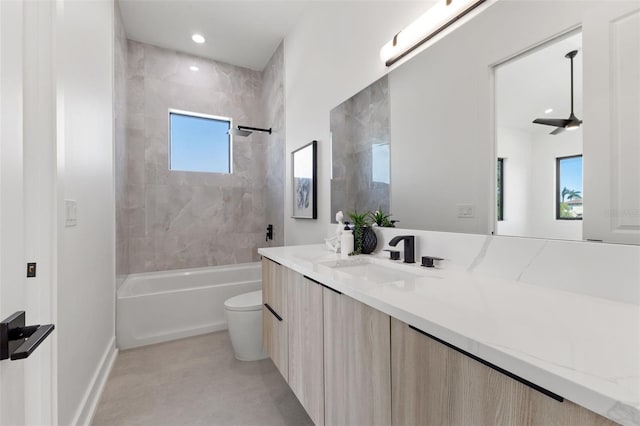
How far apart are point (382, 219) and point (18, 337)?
57.0 inches

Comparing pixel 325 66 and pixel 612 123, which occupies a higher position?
pixel 325 66

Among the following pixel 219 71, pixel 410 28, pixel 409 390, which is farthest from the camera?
pixel 219 71

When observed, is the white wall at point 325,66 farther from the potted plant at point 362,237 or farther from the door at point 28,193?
the door at point 28,193

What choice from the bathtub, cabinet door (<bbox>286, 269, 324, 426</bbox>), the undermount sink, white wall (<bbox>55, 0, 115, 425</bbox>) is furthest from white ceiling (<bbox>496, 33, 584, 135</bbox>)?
the bathtub

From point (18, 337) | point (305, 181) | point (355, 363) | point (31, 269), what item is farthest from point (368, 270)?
point (305, 181)

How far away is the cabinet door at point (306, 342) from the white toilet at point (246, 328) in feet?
2.40

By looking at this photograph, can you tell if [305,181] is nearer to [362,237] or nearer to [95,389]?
[362,237]

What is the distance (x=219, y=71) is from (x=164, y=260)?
239 centimetres

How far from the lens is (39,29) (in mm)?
923

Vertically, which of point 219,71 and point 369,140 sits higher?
point 219,71

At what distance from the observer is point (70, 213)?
1.23 m

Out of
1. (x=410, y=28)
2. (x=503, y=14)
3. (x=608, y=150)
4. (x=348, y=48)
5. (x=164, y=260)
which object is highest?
(x=348, y=48)

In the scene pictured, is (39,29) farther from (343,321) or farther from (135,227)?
(135,227)

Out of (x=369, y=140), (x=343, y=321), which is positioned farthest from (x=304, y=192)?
(x=343, y=321)
